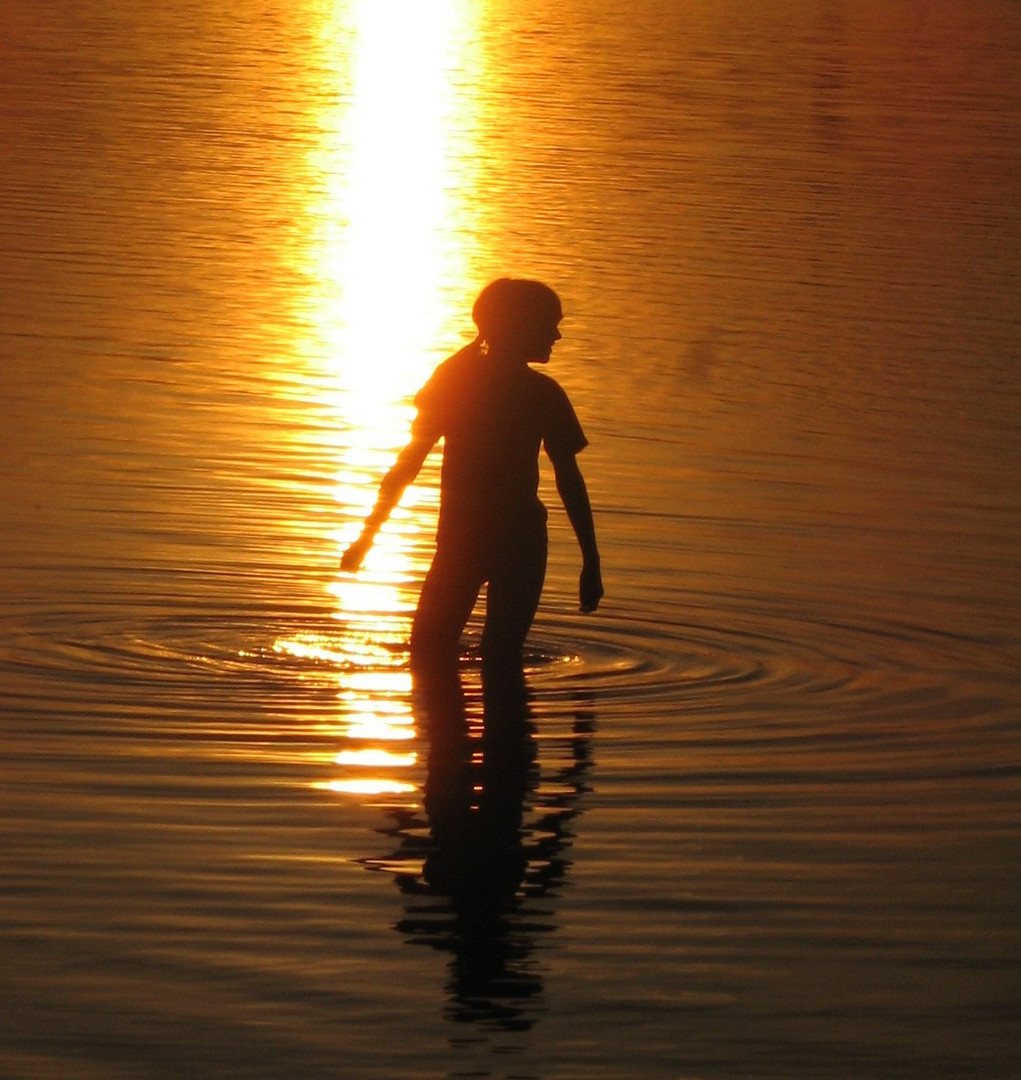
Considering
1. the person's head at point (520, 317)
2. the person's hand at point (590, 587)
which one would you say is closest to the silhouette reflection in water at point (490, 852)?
the person's hand at point (590, 587)

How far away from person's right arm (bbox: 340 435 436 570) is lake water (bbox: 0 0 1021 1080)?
1.58 feet

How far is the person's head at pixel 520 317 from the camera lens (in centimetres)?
1061

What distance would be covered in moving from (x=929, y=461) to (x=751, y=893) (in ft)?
28.1

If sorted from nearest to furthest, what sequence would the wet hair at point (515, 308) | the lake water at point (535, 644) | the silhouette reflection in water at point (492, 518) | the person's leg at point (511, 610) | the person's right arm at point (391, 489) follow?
the lake water at point (535, 644), the silhouette reflection in water at point (492, 518), the wet hair at point (515, 308), the person's right arm at point (391, 489), the person's leg at point (511, 610)

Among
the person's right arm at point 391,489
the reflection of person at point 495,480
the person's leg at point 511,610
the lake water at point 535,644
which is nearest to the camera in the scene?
the lake water at point 535,644

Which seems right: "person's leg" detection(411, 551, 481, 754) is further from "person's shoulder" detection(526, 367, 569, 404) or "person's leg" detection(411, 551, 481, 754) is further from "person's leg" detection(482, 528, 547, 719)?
"person's shoulder" detection(526, 367, 569, 404)

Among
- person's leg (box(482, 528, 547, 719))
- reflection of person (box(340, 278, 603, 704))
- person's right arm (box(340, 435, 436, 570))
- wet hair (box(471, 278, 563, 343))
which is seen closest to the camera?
wet hair (box(471, 278, 563, 343))

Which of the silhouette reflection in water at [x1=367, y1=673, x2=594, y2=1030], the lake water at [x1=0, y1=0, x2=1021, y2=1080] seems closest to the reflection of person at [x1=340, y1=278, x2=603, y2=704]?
the lake water at [x1=0, y1=0, x2=1021, y2=1080]

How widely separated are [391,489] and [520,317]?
846 millimetres

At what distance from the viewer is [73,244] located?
2439 centimetres

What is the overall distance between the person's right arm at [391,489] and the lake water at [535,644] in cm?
48

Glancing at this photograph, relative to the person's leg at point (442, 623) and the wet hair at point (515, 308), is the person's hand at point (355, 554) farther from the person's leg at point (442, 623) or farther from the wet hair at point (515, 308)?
the wet hair at point (515, 308)

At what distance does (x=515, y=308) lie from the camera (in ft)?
35.0

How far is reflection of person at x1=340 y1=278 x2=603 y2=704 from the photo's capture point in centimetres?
1077
